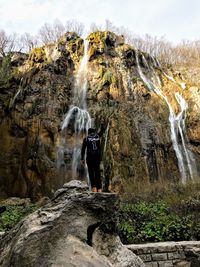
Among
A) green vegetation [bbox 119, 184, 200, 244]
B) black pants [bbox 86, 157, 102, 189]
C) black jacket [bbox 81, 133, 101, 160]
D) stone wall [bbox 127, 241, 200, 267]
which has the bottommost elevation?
stone wall [bbox 127, 241, 200, 267]

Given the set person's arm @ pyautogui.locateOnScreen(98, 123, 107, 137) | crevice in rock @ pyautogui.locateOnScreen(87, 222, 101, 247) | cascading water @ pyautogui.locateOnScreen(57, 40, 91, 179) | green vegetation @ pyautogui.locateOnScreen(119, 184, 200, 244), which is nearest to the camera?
crevice in rock @ pyautogui.locateOnScreen(87, 222, 101, 247)

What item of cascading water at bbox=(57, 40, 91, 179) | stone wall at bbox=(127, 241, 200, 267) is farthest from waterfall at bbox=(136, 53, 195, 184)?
stone wall at bbox=(127, 241, 200, 267)

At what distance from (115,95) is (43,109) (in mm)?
4144

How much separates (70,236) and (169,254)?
3192 mm

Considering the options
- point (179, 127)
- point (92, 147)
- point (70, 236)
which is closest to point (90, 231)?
point (70, 236)

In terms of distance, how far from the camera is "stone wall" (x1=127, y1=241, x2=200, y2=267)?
596cm

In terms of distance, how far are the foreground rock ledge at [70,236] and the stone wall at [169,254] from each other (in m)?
2.29

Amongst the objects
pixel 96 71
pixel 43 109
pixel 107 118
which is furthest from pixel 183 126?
pixel 43 109

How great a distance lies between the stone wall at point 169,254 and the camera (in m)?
5.96

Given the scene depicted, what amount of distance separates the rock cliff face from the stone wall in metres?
9.10

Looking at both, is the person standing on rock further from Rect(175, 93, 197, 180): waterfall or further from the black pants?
Rect(175, 93, 197, 180): waterfall

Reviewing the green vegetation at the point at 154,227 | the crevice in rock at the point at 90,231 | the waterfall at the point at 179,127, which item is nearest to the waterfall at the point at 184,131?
the waterfall at the point at 179,127

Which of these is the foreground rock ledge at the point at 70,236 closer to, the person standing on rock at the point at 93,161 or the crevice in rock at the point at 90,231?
the crevice in rock at the point at 90,231

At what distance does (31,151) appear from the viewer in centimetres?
1670
